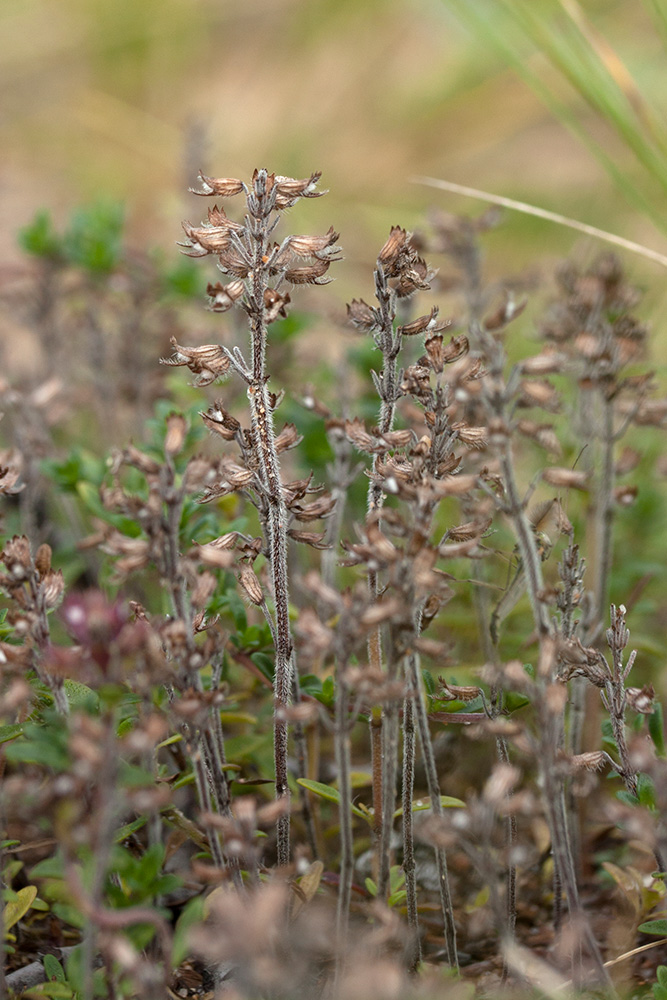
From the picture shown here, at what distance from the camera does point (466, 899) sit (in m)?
2.02

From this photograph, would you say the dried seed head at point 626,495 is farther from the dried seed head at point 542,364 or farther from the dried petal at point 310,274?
the dried petal at point 310,274

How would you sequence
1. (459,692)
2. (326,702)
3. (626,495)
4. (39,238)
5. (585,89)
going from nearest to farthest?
(459,692), (326,702), (626,495), (585,89), (39,238)

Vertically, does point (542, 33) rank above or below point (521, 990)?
above

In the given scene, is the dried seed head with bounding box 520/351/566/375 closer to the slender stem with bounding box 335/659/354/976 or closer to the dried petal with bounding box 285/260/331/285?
the dried petal with bounding box 285/260/331/285

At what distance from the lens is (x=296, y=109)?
8.32m

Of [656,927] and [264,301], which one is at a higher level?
[264,301]

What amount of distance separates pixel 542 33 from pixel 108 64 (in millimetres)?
6749

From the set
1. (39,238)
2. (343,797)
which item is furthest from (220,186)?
(39,238)

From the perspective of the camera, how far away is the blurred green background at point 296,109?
6.61 m

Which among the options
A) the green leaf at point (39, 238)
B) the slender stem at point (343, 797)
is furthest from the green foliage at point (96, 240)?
the slender stem at point (343, 797)

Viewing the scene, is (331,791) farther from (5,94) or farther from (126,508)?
(5,94)

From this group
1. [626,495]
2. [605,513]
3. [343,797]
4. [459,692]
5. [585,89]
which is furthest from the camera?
[585,89]

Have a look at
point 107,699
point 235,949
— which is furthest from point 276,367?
point 235,949

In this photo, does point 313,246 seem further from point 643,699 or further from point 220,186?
point 643,699
